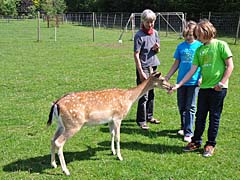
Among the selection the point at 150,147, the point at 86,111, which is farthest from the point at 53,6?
the point at 86,111

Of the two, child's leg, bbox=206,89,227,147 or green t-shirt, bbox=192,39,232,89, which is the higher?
green t-shirt, bbox=192,39,232,89

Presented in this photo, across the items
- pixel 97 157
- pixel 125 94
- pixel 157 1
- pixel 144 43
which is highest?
pixel 157 1

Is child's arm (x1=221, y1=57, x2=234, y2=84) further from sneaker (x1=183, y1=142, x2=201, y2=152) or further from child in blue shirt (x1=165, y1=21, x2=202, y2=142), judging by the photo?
sneaker (x1=183, y1=142, x2=201, y2=152)

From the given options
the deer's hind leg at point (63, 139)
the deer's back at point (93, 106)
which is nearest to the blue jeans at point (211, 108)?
the deer's back at point (93, 106)

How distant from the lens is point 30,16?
77.2 meters

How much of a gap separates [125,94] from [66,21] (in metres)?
60.3

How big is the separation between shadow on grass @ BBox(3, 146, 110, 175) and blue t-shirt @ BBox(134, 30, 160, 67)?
6.47ft

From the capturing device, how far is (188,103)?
6.22 m

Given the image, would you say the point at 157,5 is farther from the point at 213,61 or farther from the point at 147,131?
the point at 213,61

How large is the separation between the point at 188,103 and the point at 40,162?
2729 mm

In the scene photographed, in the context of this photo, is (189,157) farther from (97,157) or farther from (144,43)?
(144,43)

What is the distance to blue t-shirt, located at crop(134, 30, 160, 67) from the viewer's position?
6574 millimetres

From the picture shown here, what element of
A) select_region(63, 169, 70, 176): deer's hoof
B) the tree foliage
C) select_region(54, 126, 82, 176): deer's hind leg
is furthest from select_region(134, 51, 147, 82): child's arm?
the tree foliage

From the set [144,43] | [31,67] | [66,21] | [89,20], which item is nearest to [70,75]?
[31,67]
